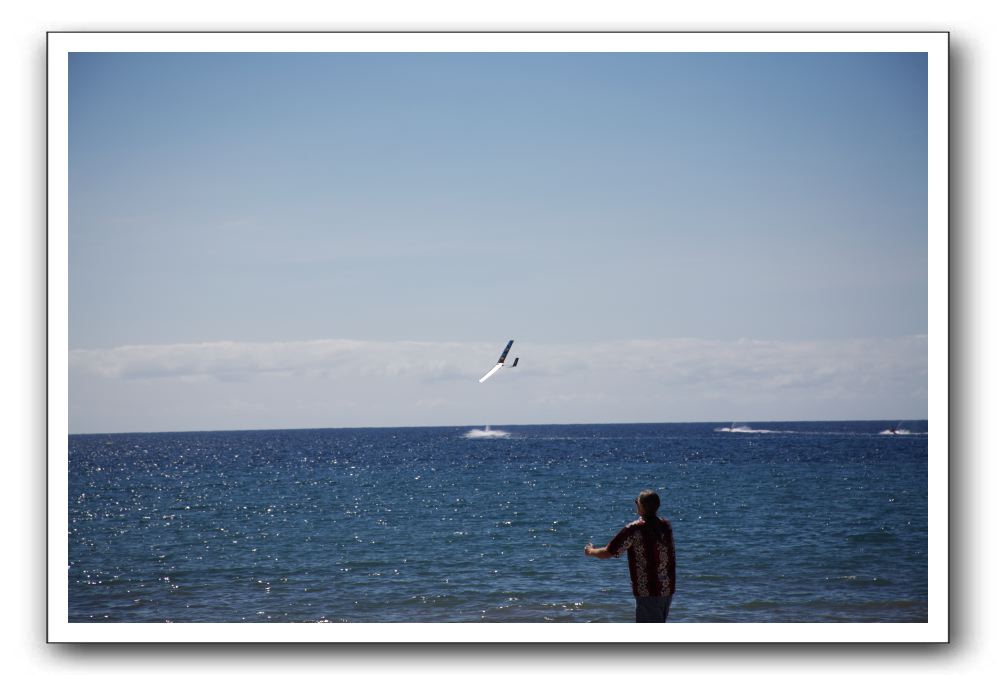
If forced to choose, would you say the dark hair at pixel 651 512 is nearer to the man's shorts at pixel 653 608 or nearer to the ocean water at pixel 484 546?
the man's shorts at pixel 653 608

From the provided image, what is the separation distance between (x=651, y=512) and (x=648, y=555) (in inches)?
7.1

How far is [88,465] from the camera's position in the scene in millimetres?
35125

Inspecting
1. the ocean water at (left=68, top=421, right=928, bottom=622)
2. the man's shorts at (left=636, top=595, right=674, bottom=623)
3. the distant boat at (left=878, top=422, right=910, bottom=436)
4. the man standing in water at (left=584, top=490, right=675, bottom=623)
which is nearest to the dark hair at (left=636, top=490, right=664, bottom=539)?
the man standing in water at (left=584, top=490, right=675, bottom=623)

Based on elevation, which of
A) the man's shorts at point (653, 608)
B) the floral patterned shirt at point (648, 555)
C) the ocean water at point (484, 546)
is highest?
the floral patterned shirt at point (648, 555)

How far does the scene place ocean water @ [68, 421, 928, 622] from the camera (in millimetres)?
8078

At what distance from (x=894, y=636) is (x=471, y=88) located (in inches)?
137

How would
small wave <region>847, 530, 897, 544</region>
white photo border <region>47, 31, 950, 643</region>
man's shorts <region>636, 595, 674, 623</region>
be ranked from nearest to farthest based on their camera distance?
man's shorts <region>636, 595, 674, 623</region> < white photo border <region>47, 31, 950, 643</region> < small wave <region>847, 530, 897, 544</region>

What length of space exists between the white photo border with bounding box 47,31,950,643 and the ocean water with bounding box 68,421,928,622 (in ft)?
2.79

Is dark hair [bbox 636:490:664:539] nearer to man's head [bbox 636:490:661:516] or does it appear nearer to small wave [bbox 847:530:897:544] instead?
man's head [bbox 636:490:661:516]
